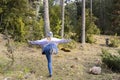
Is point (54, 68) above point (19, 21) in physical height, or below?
below

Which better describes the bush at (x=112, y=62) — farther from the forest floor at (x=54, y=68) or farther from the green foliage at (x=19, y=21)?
the green foliage at (x=19, y=21)

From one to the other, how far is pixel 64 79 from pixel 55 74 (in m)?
0.70

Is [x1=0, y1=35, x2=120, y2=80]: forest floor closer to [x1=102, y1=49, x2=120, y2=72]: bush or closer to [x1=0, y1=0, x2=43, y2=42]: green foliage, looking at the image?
[x1=102, y1=49, x2=120, y2=72]: bush

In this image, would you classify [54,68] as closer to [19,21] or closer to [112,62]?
[112,62]

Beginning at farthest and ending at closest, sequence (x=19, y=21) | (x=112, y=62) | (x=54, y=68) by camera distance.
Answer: (x=19, y=21) → (x=112, y=62) → (x=54, y=68)

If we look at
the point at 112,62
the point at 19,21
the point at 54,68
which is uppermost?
the point at 19,21

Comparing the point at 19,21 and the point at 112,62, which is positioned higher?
the point at 19,21

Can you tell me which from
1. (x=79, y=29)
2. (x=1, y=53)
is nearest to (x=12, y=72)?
(x=1, y=53)

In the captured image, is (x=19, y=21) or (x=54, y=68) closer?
(x=54, y=68)

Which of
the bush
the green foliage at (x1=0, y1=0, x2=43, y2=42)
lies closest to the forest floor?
the bush

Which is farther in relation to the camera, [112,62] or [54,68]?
[112,62]

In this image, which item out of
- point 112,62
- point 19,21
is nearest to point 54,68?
point 112,62

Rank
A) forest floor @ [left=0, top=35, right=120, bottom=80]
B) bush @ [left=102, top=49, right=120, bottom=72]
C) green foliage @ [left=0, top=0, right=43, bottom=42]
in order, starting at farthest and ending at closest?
green foliage @ [left=0, top=0, right=43, bottom=42] → bush @ [left=102, top=49, right=120, bottom=72] → forest floor @ [left=0, top=35, right=120, bottom=80]

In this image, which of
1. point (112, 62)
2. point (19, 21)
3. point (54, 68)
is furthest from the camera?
point (19, 21)
